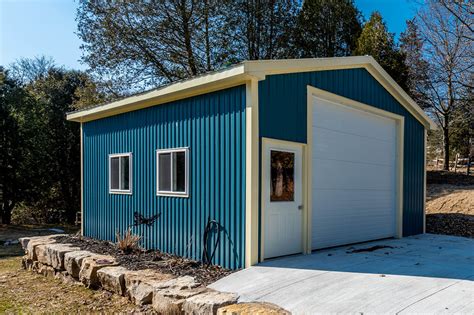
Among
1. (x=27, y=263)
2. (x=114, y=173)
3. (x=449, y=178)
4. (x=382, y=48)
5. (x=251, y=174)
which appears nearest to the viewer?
(x=251, y=174)

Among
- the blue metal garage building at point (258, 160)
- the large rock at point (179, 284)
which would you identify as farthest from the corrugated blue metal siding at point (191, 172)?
Answer: the large rock at point (179, 284)

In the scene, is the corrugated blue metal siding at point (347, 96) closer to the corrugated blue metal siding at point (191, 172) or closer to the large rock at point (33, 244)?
the corrugated blue metal siding at point (191, 172)

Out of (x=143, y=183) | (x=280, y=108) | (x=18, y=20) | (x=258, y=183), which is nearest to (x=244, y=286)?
(x=258, y=183)

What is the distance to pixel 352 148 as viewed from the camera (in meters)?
7.82

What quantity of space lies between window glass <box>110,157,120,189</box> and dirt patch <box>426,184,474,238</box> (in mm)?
8065

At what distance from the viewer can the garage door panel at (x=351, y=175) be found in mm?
6969

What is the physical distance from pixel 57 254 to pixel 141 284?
270 centimetres

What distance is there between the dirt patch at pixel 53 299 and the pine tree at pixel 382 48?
1269 centimetres

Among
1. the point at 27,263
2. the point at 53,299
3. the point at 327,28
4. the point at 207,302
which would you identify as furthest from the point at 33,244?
the point at 327,28

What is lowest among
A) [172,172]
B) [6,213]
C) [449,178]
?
[6,213]

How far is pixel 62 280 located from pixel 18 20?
5417mm

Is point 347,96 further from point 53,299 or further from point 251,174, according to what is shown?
point 53,299

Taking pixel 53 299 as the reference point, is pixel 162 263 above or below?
above

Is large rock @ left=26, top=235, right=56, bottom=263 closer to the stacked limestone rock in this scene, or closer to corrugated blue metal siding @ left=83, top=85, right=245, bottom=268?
the stacked limestone rock
